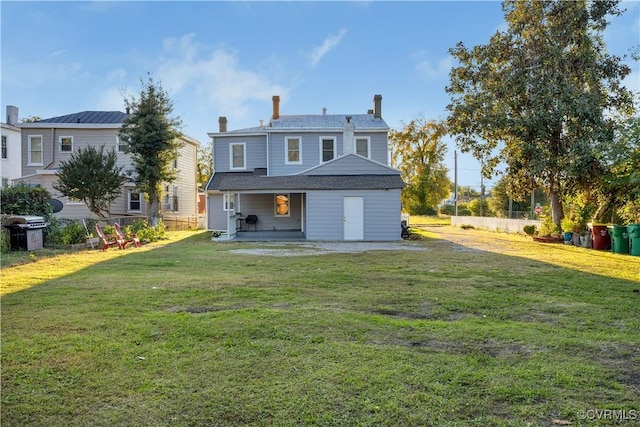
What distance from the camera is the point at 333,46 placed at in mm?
17688

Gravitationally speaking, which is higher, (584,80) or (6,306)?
(584,80)

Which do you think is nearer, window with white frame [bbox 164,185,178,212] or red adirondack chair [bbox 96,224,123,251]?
red adirondack chair [bbox 96,224,123,251]

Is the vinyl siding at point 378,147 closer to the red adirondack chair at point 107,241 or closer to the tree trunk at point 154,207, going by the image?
the tree trunk at point 154,207

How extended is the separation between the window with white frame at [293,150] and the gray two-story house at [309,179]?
0.06 m

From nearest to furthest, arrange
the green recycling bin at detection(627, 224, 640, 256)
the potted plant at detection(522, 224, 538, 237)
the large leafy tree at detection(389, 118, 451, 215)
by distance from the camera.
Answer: the green recycling bin at detection(627, 224, 640, 256)
the potted plant at detection(522, 224, 538, 237)
the large leafy tree at detection(389, 118, 451, 215)

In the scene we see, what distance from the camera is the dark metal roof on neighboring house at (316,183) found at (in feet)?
62.4

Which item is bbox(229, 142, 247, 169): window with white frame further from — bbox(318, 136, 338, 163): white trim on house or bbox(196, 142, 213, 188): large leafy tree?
bbox(196, 142, 213, 188): large leafy tree

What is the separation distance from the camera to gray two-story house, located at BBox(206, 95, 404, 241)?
19234mm

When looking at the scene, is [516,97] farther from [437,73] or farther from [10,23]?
[10,23]

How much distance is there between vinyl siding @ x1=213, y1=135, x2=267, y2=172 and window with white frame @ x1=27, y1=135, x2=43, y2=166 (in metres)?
10.8

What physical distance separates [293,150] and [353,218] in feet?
21.7

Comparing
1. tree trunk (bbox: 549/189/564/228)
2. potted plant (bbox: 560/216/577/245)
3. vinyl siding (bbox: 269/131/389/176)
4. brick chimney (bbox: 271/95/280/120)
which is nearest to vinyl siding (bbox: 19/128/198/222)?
vinyl siding (bbox: 269/131/389/176)

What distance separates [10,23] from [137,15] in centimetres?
553

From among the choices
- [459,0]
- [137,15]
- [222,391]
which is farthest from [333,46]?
[222,391]
